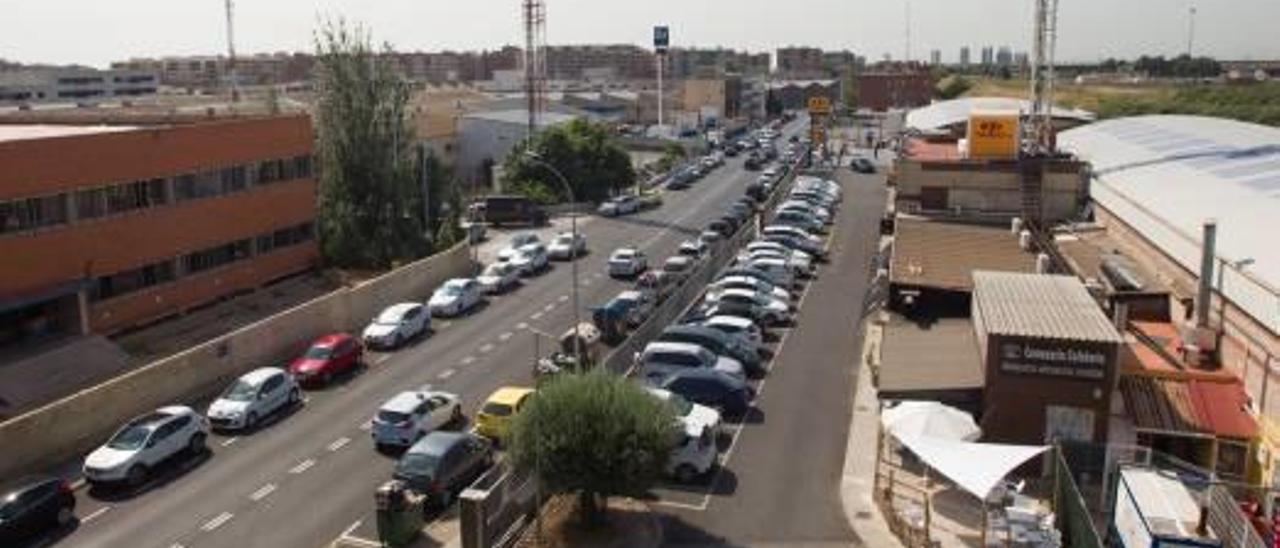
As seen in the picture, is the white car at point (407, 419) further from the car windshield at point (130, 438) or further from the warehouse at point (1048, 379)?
the warehouse at point (1048, 379)

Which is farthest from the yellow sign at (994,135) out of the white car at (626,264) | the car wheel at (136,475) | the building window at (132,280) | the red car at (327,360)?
the car wheel at (136,475)

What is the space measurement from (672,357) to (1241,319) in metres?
14.5

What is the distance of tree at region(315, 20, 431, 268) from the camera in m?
50.9

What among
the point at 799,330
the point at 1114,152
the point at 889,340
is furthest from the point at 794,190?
the point at 889,340

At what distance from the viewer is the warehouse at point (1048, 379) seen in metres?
24.4

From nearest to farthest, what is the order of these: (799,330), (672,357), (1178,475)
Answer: (1178,475) → (672,357) → (799,330)

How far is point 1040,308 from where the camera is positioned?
27.7m

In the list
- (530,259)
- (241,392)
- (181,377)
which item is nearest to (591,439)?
(241,392)

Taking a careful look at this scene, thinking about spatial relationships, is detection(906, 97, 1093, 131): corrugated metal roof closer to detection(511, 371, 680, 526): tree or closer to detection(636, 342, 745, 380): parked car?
detection(636, 342, 745, 380): parked car

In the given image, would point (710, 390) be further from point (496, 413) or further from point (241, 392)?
point (241, 392)

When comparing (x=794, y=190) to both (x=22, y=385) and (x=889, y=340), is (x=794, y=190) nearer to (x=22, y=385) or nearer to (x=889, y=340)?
(x=889, y=340)

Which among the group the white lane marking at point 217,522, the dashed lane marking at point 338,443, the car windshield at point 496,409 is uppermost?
the car windshield at point 496,409

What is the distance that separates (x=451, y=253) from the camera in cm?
4900

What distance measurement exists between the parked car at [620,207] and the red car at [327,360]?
35.2 m
